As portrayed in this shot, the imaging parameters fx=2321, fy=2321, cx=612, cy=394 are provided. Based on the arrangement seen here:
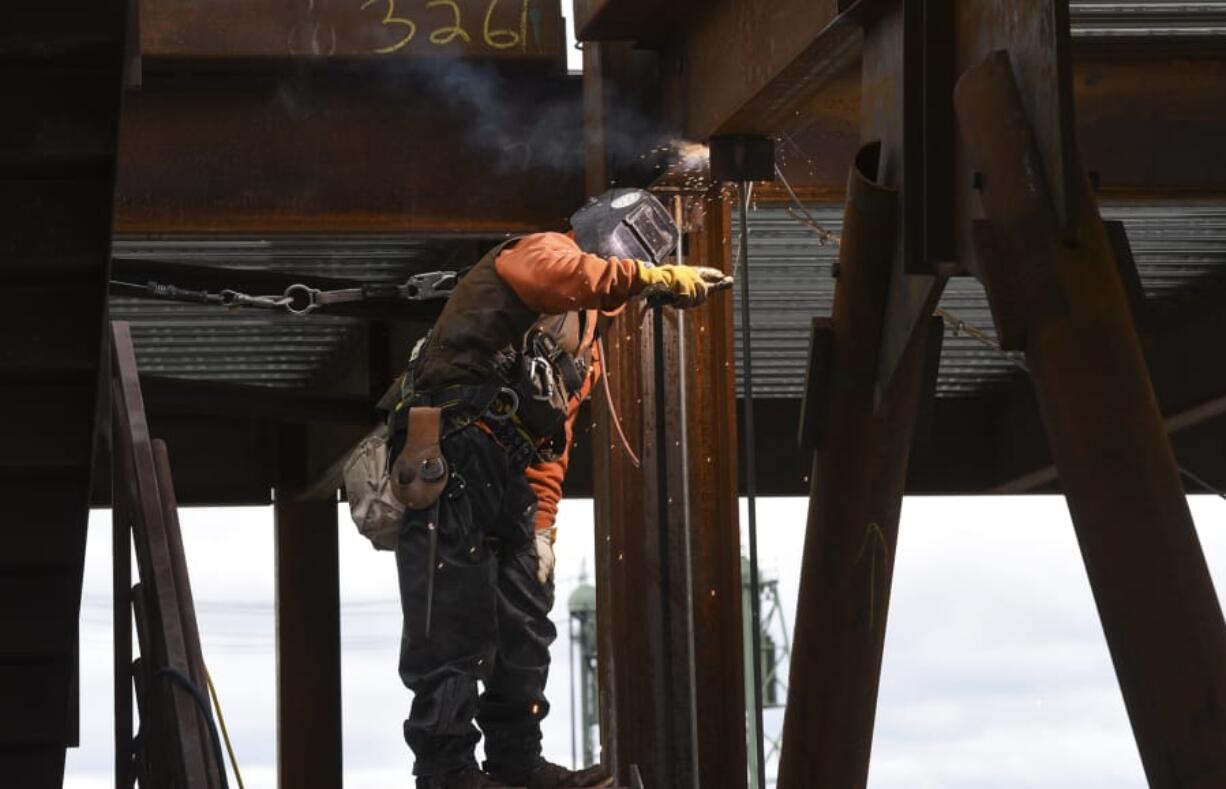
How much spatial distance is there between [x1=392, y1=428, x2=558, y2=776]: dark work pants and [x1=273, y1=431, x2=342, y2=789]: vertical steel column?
709 cm

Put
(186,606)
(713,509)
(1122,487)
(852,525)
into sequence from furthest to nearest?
(713,509)
(186,606)
(852,525)
(1122,487)

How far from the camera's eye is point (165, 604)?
5.92m

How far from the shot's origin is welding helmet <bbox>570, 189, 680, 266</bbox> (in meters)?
7.93

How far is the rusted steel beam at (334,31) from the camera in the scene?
9.45 metres

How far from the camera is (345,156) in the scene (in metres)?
9.75

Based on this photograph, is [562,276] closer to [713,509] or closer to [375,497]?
[375,497]

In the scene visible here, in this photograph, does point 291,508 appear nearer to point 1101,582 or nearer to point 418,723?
point 418,723

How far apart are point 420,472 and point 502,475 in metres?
0.31

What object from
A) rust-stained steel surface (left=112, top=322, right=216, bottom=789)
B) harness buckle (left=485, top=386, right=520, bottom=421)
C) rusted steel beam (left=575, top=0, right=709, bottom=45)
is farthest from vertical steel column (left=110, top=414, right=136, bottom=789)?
rusted steel beam (left=575, top=0, right=709, bottom=45)

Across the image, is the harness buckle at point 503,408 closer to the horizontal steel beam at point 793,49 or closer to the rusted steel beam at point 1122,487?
the horizontal steel beam at point 793,49

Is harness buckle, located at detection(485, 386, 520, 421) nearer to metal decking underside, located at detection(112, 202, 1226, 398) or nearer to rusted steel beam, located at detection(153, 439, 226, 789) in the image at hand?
rusted steel beam, located at detection(153, 439, 226, 789)

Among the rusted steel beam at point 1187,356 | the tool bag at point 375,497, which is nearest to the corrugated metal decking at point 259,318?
the tool bag at point 375,497

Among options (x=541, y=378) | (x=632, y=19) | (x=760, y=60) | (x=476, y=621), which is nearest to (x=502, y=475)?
(x=541, y=378)

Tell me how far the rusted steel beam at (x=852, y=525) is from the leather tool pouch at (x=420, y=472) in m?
2.23
